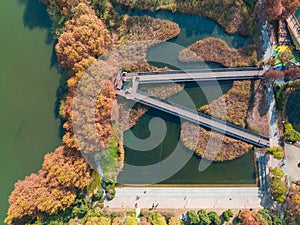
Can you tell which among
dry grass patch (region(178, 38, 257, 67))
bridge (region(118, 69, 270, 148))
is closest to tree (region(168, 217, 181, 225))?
bridge (region(118, 69, 270, 148))

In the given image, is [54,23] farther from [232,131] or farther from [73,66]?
[232,131]

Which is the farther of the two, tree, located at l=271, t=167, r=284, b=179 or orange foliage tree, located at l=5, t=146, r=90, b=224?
tree, located at l=271, t=167, r=284, b=179

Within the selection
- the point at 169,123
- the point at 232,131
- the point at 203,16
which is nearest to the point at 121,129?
the point at 169,123

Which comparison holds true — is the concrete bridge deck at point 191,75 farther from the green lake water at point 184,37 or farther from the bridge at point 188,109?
the green lake water at point 184,37

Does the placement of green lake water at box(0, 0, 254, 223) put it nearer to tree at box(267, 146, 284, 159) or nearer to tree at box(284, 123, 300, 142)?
tree at box(267, 146, 284, 159)

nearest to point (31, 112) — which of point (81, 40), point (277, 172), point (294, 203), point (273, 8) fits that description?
point (81, 40)
